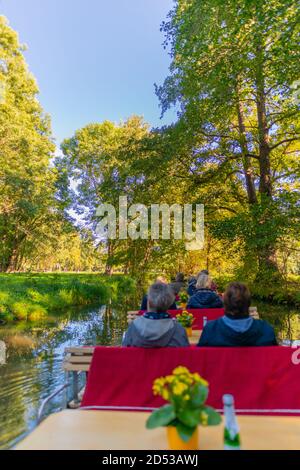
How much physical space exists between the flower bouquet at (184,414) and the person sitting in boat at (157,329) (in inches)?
54.0

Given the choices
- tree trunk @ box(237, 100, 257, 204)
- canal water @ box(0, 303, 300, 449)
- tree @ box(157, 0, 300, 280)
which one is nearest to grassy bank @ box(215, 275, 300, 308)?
canal water @ box(0, 303, 300, 449)

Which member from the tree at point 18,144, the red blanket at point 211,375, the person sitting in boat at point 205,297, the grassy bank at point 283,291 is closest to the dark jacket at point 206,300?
the person sitting in boat at point 205,297

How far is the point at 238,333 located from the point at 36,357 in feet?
20.6

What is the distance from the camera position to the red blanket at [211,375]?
111 inches

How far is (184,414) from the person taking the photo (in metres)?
1.63

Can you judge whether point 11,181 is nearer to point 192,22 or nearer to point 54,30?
point 54,30

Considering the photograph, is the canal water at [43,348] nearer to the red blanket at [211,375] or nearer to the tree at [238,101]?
the red blanket at [211,375]

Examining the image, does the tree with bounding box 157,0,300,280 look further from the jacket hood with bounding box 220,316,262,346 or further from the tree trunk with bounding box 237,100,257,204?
the jacket hood with bounding box 220,316,262,346

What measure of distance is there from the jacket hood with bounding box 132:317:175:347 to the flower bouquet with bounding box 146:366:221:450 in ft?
4.50

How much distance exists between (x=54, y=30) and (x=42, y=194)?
1074 centimetres

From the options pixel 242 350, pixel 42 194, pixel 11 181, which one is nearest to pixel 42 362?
pixel 242 350

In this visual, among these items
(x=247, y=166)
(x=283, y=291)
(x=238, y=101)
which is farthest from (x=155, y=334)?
(x=247, y=166)

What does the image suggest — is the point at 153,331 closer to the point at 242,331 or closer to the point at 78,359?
the point at 242,331

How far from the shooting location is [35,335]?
10.6 meters
